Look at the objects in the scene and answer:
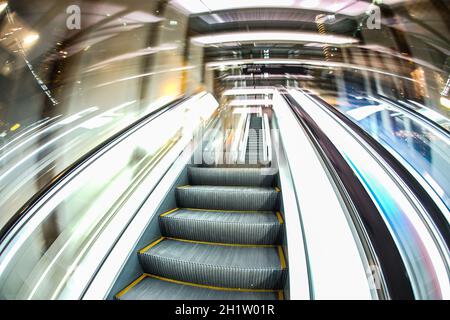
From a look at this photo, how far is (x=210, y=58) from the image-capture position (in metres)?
4.84

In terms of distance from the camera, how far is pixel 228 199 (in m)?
1.96

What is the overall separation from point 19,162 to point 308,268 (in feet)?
8.29

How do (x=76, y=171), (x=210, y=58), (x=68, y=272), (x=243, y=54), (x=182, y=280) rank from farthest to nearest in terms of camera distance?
(x=210, y=58) → (x=243, y=54) → (x=76, y=171) → (x=182, y=280) → (x=68, y=272)

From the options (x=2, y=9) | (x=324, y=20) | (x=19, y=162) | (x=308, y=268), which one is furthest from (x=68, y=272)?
(x=324, y=20)

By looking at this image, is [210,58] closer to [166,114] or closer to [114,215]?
[166,114]

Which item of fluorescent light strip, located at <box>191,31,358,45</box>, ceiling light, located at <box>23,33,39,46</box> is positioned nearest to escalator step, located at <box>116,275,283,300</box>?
ceiling light, located at <box>23,33,39,46</box>

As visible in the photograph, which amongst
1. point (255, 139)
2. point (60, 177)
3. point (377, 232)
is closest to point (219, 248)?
point (377, 232)

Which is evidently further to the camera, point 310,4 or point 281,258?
point 310,4

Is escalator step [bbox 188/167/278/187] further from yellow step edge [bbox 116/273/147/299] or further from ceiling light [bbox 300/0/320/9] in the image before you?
ceiling light [bbox 300/0/320/9]

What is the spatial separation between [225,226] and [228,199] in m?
0.35

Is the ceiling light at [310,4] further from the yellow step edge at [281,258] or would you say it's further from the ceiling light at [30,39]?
the ceiling light at [30,39]

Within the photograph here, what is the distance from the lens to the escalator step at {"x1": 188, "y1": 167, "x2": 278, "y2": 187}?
2191 millimetres

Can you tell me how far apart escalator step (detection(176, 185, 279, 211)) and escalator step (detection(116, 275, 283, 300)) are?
721 millimetres

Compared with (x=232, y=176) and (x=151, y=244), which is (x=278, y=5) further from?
(x=151, y=244)
